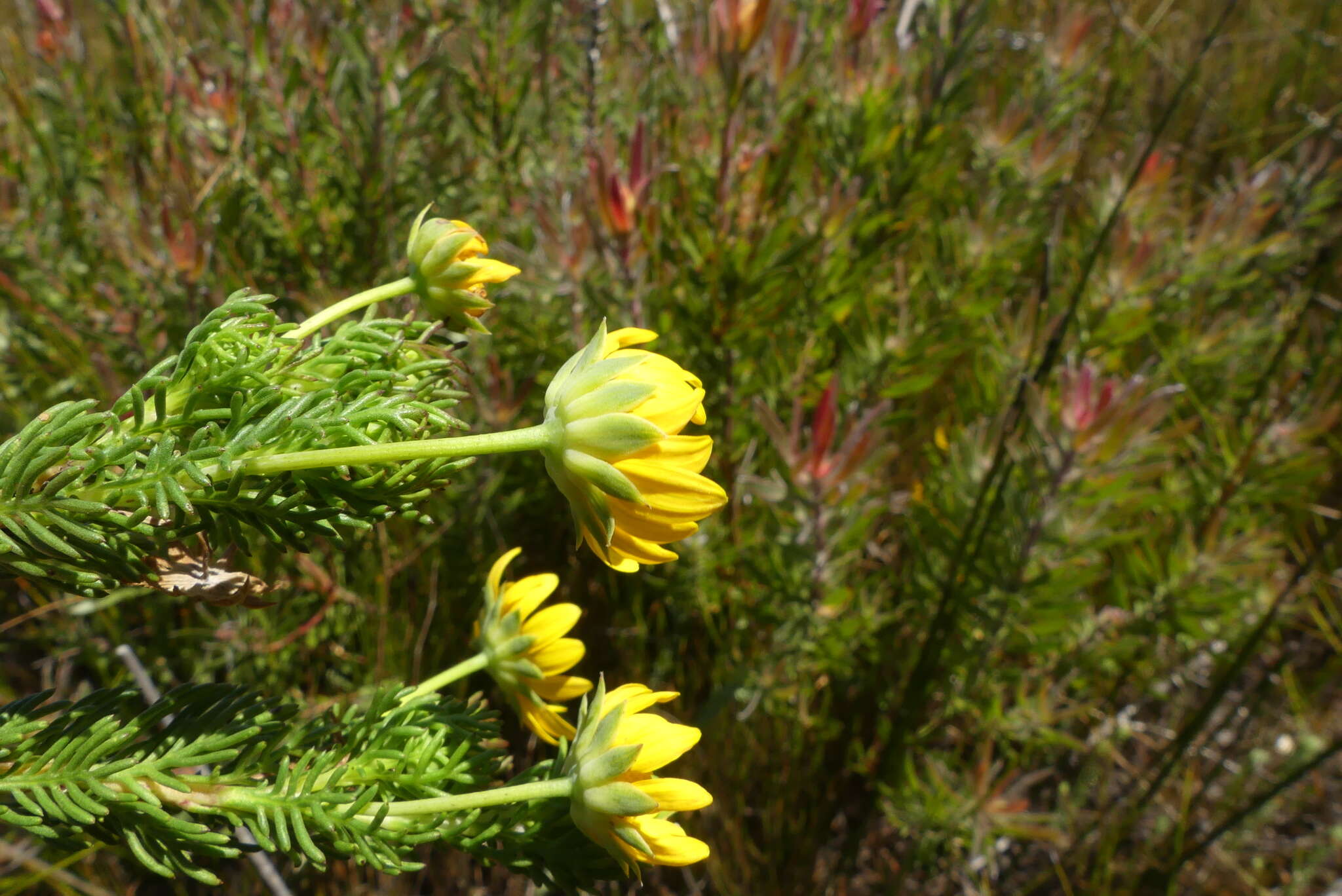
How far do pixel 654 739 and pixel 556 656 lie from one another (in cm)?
29

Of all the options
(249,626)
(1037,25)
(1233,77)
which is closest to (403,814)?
(249,626)

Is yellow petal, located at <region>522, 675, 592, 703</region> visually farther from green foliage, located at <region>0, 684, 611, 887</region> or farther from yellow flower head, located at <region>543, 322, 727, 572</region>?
yellow flower head, located at <region>543, 322, 727, 572</region>

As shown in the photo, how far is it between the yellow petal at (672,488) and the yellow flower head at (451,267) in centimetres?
34

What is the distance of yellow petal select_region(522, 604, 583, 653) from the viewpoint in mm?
1219

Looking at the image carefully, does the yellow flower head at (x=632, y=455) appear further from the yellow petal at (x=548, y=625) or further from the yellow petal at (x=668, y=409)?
the yellow petal at (x=548, y=625)

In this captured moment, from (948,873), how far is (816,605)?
89cm

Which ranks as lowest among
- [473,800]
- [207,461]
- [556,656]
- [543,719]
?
[543,719]

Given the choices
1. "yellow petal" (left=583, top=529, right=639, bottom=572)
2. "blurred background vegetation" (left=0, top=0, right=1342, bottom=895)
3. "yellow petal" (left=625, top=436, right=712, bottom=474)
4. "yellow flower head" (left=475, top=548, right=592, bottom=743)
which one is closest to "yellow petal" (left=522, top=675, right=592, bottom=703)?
"yellow flower head" (left=475, top=548, right=592, bottom=743)

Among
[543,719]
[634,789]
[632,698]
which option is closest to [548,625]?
[543,719]

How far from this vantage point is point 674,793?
0.95m

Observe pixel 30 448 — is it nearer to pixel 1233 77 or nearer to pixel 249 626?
pixel 249 626

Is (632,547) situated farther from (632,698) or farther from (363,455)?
(363,455)

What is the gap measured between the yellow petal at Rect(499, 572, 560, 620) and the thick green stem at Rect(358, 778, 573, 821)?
0.90 ft

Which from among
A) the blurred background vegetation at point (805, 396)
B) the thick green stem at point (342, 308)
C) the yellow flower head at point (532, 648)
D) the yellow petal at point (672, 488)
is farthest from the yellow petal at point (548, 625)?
the blurred background vegetation at point (805, 396)
